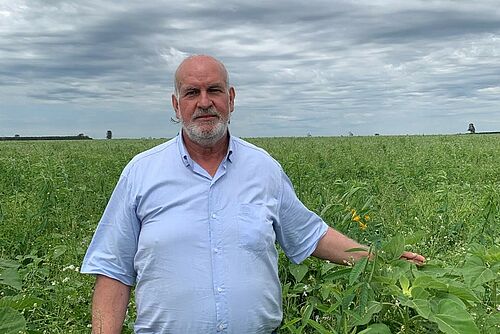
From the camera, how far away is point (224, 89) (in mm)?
2900

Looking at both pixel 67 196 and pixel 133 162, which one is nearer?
pixel 133 162

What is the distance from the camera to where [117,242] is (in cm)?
282

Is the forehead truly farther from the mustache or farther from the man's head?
the mustache

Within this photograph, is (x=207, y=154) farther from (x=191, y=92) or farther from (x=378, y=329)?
(x=378, y=329)

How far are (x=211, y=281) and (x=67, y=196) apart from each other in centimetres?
498

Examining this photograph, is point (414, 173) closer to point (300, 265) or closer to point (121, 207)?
point (300, 265)

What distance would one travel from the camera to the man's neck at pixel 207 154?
9.45 feet

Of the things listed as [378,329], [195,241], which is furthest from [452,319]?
[195,241]

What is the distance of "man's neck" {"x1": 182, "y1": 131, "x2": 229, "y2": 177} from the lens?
113 inches

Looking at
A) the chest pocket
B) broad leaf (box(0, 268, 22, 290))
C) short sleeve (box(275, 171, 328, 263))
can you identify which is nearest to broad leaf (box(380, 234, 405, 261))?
short sleeve (box(275, 171, 328, 263))

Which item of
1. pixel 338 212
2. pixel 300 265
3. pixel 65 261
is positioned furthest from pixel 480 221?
pixel 65 261

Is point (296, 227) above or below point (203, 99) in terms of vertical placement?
below

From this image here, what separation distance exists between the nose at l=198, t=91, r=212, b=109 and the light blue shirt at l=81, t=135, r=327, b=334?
20cm

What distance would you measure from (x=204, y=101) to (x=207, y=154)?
24 centimetres
